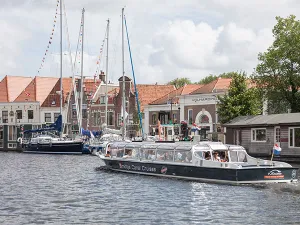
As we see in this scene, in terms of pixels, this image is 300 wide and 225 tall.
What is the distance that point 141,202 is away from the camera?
108 feet

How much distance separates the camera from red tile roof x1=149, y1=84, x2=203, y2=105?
98.1m

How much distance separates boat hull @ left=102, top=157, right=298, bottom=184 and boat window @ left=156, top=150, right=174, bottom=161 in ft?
1.85

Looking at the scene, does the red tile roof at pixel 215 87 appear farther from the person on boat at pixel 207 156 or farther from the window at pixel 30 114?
the person on boat at pixel 207 156

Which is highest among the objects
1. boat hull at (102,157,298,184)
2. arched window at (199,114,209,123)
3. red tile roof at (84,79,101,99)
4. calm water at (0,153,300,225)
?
red tile roof at (84,79,101,99)

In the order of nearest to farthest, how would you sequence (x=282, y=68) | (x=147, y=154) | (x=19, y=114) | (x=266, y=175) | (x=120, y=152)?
(x=266, y=175)
(x=147, y=154)
(x=120, y=152)
(x=282, y=68)
(x=19, y=114)

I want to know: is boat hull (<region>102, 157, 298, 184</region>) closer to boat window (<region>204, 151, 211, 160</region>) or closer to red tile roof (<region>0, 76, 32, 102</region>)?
boat window (<region>204, 151, 211, 160</region>)

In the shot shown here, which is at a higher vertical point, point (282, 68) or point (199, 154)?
point (282, 68)

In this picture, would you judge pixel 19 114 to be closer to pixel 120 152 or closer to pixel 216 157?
pixel 120 152

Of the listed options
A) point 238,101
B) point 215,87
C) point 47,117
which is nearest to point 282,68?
point 238,101

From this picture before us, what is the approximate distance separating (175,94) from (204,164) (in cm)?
5938

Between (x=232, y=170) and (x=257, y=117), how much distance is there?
32.1 m

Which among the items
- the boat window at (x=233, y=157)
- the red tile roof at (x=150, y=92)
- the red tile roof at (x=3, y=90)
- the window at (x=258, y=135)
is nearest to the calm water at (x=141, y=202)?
the boat window at (x=233, y=157)

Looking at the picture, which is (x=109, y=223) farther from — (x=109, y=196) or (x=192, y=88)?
(x=192, y=88)

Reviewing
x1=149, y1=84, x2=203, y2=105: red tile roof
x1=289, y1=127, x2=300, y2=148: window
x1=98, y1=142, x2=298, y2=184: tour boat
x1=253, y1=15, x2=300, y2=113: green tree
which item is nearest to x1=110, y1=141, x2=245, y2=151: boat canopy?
x1=98, y1=142, x2=298, y2=184: tour boat
